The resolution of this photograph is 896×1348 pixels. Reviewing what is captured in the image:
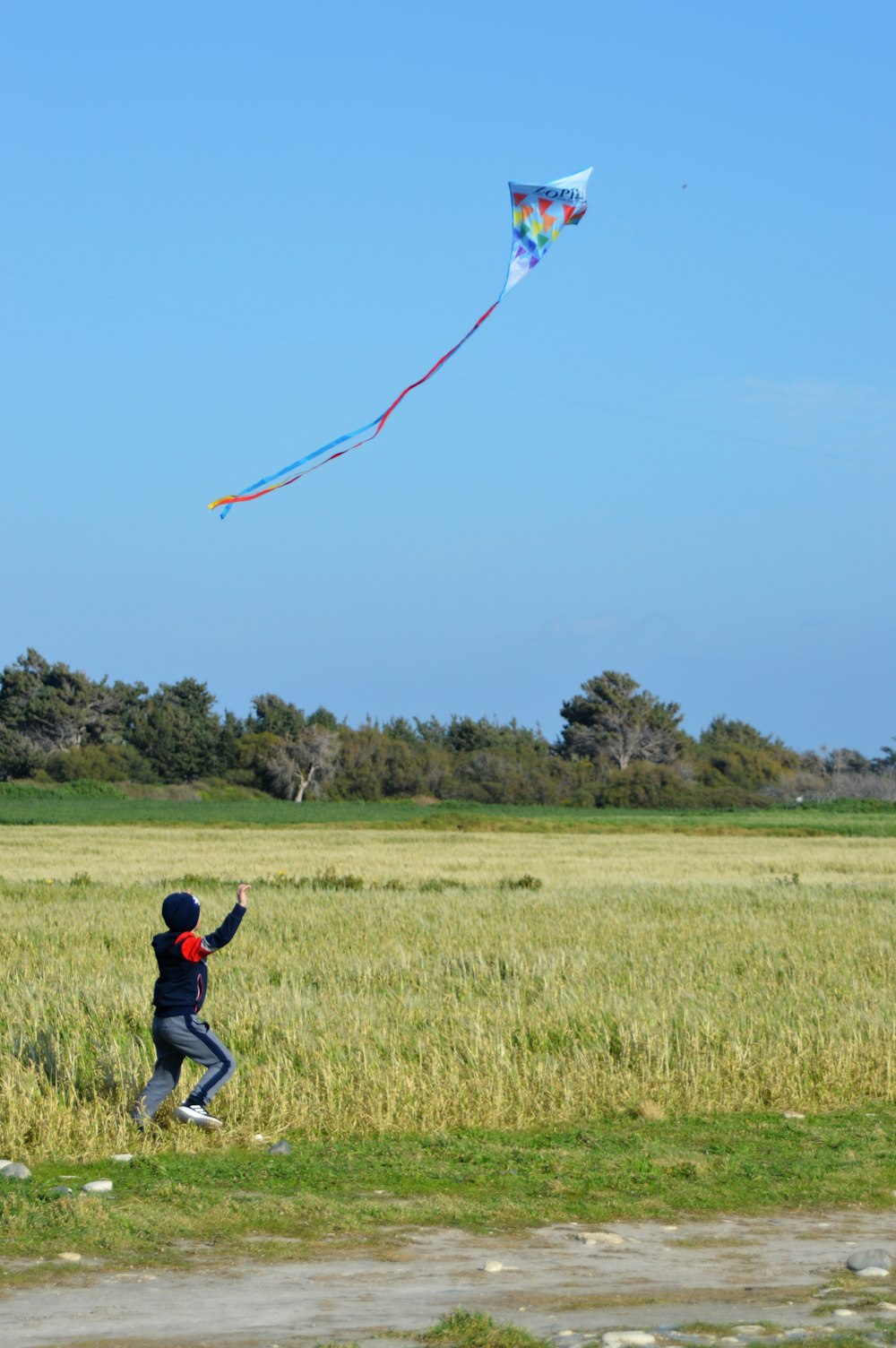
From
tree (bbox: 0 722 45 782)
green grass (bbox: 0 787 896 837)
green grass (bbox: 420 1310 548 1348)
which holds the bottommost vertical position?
green grass (bbox: 420 1310 548 1348)

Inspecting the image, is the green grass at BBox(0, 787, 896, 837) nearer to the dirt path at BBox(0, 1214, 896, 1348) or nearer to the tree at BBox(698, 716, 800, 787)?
the tree at BBox(698, 716, 800, 787)

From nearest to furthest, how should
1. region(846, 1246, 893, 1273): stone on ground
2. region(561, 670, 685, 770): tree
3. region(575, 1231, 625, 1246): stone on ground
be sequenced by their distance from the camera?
region(846, 1246, 893, 1273): stone on ground
region(575, 1231, 625, 1246): stone on ground
region(561, 670, 685, 770): tree

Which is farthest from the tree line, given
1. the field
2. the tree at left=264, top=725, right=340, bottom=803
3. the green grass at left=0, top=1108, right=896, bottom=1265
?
the green grass at left=0, top=1108, right=896, bottom=1265

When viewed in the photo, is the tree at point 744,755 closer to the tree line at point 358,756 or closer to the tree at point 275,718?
the tree line at point 358,756

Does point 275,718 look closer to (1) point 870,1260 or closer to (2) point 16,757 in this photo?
(2) point 16,757

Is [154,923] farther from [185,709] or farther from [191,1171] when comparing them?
[185,709]

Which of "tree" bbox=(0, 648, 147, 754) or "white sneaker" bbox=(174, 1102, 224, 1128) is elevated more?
"tree" bbox=(0, 648, 147, 754)

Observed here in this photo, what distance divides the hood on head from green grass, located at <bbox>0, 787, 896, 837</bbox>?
2205 inches

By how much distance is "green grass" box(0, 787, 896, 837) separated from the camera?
2648 inches

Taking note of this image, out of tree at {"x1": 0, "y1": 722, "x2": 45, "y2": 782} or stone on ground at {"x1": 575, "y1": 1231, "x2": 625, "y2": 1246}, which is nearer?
stone on ground at {"x1": 575, "y1": 1231, "x2": 625, "y2": 1246}

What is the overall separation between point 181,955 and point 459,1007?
14.3ft

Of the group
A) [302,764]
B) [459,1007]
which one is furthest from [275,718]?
[459,1007]

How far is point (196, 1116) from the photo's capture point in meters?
9.63

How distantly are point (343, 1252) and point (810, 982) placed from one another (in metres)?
9.73
